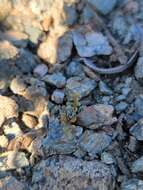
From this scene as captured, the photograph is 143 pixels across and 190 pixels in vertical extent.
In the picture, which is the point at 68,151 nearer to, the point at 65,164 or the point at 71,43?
the point at 65,164

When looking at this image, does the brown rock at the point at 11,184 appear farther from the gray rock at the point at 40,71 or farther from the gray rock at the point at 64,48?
the gray rock at the point at 64,48

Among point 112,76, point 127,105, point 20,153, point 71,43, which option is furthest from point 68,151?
point 71,43

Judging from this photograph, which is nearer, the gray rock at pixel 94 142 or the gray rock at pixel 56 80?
the gray rock at pixel 94 142

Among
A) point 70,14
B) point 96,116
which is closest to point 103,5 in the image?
point 70,14

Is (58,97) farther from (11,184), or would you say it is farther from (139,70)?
(11,184)

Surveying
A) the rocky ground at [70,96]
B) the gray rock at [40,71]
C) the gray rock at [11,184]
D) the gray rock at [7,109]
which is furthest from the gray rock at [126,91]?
the gray rock at [11,184]

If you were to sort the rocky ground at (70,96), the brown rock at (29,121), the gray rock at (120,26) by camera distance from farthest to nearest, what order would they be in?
the gray rock at (120,26)
the brown rock at (29,121)
the rocky ground at (70,96)

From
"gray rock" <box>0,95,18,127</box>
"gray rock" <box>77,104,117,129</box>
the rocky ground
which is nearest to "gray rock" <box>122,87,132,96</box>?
the rocky ground
